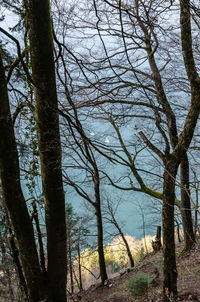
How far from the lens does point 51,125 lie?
10.4 ft

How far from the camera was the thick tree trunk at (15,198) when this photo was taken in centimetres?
305

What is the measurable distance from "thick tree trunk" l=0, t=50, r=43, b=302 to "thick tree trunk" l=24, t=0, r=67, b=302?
0.22m

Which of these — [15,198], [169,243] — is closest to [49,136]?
[15,198]

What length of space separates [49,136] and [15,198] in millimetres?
866

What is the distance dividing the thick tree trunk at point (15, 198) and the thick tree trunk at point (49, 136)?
0.73ft

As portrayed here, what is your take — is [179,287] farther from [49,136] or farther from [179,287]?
[49,136]

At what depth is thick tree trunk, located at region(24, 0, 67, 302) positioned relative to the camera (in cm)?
288

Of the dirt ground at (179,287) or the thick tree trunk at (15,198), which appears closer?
the thick tree trunk at (15,198)

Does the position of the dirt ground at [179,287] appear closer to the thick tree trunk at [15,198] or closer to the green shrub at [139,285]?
the green shrub at [139,285]

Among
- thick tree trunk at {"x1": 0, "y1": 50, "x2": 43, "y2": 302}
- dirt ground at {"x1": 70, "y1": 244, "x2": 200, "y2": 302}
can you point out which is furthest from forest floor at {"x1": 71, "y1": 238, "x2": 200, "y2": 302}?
thick tree trunk at {"x1": 0, "y1": 50, "x2": 43, "y2": 302}

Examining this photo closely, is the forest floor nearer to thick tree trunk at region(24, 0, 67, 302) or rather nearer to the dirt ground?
the dirt ground

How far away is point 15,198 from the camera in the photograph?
3.14m

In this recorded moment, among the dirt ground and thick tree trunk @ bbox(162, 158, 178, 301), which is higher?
thick tree trunk @ bbox(162, 158, 178, 301)

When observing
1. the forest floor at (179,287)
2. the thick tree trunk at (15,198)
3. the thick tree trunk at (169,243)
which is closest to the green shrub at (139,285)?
the forest floor at (179,287)
